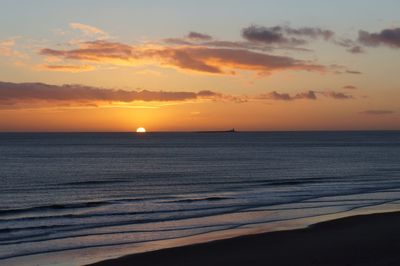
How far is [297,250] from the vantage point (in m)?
19.7

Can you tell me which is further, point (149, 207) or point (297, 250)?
point (149, 207)

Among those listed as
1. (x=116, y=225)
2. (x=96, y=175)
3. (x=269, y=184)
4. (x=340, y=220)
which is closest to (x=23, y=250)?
(x=116, y=225)

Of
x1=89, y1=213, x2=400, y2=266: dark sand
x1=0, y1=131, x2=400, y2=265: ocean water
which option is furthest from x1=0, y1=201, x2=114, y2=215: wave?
x1=89, y1=213, x2=400, y2=266: dark sand

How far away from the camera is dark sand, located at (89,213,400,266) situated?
18.0 metres

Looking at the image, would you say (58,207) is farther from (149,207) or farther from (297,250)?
(297,250)

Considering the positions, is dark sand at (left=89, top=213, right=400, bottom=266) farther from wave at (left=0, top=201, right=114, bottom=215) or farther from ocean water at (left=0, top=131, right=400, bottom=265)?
wave at (left=0, top=201, right=114, bottom=215)

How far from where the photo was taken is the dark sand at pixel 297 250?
58.9 feet

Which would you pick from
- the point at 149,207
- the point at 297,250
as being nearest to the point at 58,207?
the point at 149,207

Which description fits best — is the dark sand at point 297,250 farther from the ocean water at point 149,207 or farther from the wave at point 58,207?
the wave at point 58,207

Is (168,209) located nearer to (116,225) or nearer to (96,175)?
(116,225)

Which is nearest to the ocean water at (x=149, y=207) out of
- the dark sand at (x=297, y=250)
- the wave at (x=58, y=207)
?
the wave at (x=58, y=207)

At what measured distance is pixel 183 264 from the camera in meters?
17.8

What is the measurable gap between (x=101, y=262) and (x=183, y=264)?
271 centimetres

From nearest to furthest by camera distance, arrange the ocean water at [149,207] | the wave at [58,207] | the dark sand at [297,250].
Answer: the dark sand at [297,250], the ocean water at [149,207], the wave at [58,207]
